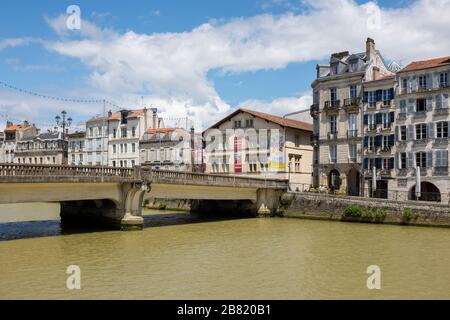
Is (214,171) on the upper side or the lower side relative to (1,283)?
upper

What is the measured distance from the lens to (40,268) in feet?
63.2

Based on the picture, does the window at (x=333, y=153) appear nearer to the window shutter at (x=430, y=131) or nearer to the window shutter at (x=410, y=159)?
the window shutter at (x=410, y=159)

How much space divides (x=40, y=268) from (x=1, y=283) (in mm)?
2591

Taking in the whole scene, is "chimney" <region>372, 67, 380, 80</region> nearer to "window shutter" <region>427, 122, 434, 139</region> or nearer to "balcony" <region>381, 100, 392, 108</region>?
"balcony" <region>381, 100, 392, 108</region>

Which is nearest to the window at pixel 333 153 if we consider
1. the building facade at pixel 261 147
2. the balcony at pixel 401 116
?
the building facade at pixel 261 147

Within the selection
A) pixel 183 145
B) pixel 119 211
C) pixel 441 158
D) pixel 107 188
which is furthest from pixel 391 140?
pixel 183 145

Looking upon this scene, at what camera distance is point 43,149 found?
82625 mm

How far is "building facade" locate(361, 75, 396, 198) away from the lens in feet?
143

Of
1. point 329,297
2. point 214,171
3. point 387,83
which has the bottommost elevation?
point 329,297

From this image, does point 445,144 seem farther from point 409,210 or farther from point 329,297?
point 329,297

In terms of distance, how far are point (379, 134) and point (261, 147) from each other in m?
15.0

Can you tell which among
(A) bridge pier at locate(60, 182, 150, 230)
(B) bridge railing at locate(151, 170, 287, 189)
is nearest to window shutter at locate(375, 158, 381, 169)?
(B) bridge railing at locate(151, 170, 287, 189)

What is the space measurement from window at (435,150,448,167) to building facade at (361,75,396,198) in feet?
13.6

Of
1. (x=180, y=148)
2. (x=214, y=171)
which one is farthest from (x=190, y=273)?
(x=180, y=148)
